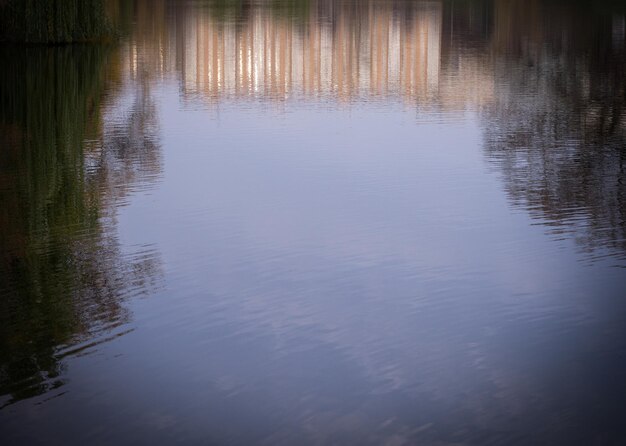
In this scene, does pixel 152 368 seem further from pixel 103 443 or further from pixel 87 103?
pixel 87 103

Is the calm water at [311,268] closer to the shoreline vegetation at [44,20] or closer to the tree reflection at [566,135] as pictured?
the tree reflection at [566,135]

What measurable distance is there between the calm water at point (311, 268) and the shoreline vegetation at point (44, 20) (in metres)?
8.88

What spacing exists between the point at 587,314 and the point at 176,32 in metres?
34.0

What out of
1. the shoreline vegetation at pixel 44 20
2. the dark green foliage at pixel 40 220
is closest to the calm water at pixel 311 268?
the dark green foliage at pixel 40 220

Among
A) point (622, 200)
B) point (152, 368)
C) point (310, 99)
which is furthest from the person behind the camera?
point (310, 99)

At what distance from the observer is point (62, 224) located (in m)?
10.5

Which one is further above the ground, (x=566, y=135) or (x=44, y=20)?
(x=44, y=20)

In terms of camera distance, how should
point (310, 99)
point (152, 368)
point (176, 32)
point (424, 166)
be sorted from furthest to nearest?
point (176, 32) → point (310, 99) → point (424, 166) → point (152, 368)

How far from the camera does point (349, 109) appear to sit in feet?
63.6

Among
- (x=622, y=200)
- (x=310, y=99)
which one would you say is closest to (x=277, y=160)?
(x=622, y=200)

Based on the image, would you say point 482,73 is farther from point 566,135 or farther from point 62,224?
point 62,224

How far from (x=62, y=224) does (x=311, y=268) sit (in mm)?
2580

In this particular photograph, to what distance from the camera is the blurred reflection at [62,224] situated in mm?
7336

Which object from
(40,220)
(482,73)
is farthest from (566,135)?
(482,73)
